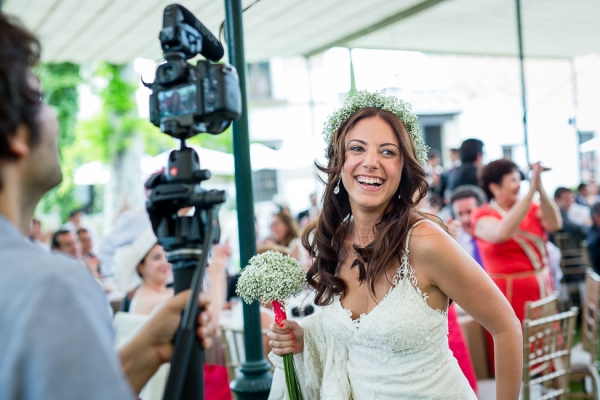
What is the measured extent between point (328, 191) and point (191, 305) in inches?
49.6

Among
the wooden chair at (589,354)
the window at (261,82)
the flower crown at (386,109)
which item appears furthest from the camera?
the window at (261,82)

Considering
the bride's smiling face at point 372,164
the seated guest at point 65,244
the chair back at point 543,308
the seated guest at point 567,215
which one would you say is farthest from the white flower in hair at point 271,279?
the seated guest at point 567,215

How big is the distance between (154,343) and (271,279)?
0.76 metres

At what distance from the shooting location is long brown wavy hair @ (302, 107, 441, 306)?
82.3 inches

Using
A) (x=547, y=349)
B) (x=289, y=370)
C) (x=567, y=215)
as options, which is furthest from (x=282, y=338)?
(x=567, y=215)

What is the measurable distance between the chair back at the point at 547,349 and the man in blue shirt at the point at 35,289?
264 cm

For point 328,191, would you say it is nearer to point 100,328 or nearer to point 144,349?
point 144,349

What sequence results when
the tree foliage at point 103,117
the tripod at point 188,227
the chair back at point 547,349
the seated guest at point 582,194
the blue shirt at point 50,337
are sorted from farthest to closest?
the tree foliage at point 103,117, the seated guest at point 582,194, the chair back at point 547,349, the tripod at point 188,227, the blue shirt at point 50,337

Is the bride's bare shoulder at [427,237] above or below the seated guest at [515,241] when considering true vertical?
above

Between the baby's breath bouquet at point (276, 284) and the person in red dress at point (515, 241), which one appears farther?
the person in red dress at point (515, 241)

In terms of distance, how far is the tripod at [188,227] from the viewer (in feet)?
4.15

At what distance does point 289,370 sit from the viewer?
6.83ft

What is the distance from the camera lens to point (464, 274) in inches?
75.4

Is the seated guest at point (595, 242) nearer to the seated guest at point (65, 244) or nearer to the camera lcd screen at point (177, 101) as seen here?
the seated guest at point (65, 244)
